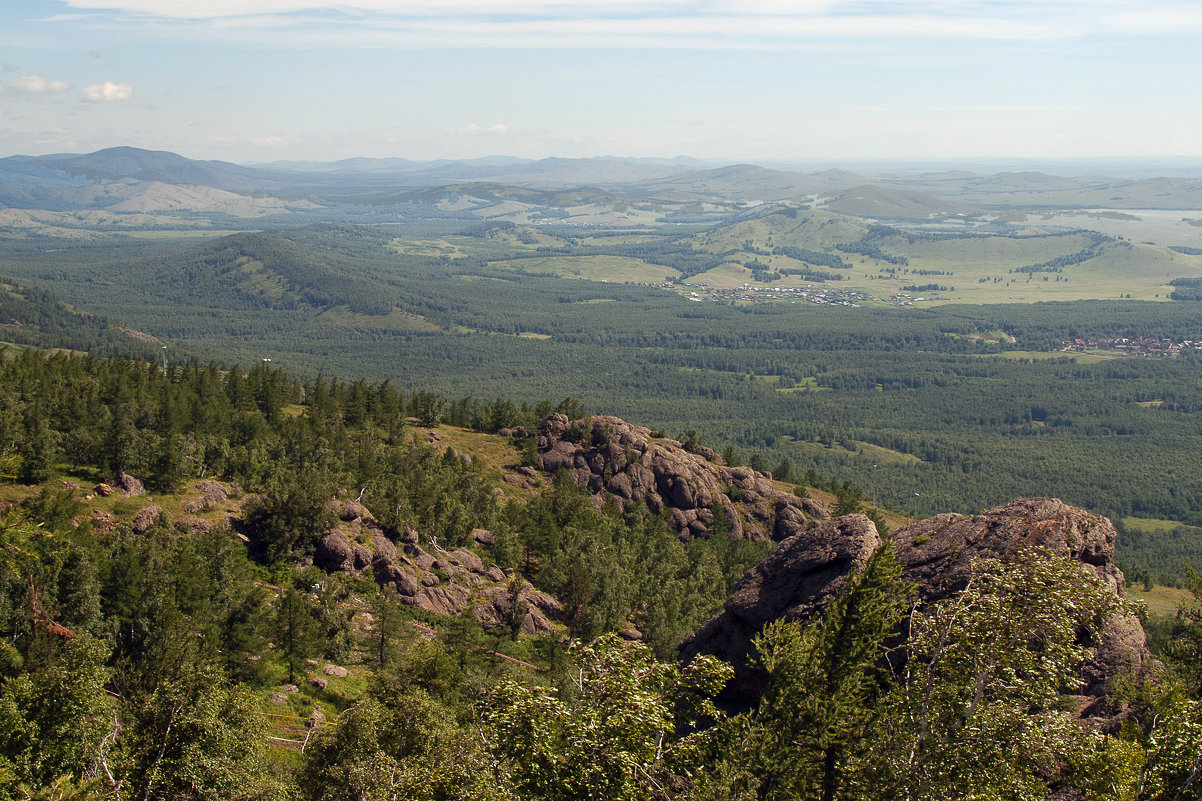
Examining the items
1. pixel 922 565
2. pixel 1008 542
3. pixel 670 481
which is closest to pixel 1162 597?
pixel 670 481

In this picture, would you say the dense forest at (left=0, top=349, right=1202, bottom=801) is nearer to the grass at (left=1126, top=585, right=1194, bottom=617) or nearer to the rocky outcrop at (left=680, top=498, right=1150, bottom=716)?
the rocky outcrop at (left=680, top=498, right=1150, bottom=716)

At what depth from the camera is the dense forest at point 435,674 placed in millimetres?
20844

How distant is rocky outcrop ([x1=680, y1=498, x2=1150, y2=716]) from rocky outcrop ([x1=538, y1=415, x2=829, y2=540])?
77640 mm

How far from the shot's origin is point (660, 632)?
76.3m

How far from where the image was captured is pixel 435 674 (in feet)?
163

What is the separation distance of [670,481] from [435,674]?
8328cm

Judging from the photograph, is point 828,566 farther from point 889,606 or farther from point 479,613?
point 479,613

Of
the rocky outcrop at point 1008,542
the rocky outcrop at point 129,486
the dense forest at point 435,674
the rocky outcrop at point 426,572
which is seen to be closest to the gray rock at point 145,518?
the dense forest at point 435,674

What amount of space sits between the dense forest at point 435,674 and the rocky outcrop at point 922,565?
7.94 feet

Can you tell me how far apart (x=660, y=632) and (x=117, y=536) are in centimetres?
4800

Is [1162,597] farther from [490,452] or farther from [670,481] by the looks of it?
[490,452]

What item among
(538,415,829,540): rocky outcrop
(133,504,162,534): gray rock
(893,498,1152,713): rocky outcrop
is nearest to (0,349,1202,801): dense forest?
(133,504,162,534): gray rock

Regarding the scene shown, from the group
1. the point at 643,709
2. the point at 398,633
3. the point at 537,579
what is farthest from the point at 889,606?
the point at 537,579

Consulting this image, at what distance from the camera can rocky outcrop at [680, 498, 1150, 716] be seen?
35.8 m
